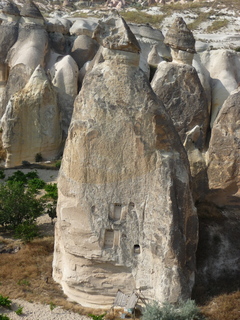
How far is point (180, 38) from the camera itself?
620 inches

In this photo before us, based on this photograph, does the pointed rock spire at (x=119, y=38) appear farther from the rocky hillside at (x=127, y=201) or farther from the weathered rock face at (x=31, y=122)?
the weathered rock face at (x=31, y=122)

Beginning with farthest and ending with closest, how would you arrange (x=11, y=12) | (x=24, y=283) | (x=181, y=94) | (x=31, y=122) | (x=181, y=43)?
1. (x=11, y=12)
2. (x=31, y=122)
3. (x=181, y=43)
4. (x=181, y=94)
5. (x=24, y=283)

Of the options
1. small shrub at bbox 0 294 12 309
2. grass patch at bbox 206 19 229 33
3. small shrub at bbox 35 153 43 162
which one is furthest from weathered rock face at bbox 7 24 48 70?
grass patch at bbox 206 19 229 33

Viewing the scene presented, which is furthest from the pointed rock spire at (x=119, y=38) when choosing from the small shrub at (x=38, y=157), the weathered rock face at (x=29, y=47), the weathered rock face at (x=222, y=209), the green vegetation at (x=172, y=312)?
the weathered rock face at (x=29, y=47)

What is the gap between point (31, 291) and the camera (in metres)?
7.28

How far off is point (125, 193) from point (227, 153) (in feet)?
16.5

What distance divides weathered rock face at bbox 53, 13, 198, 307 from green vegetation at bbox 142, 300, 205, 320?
22cm

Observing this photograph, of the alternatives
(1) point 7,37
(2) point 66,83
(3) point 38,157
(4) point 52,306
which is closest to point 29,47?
(1) point 7,37

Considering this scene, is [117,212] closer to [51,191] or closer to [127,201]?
[127,201]

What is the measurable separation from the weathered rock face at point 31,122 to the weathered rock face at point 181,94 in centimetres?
449

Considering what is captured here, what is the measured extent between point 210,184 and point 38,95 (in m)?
8.62

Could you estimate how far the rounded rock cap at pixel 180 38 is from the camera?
15.7 meters

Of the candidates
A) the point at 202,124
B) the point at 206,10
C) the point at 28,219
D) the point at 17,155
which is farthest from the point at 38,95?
the point at 206,10

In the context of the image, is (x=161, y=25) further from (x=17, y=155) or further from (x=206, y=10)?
(x=17, y=155)
